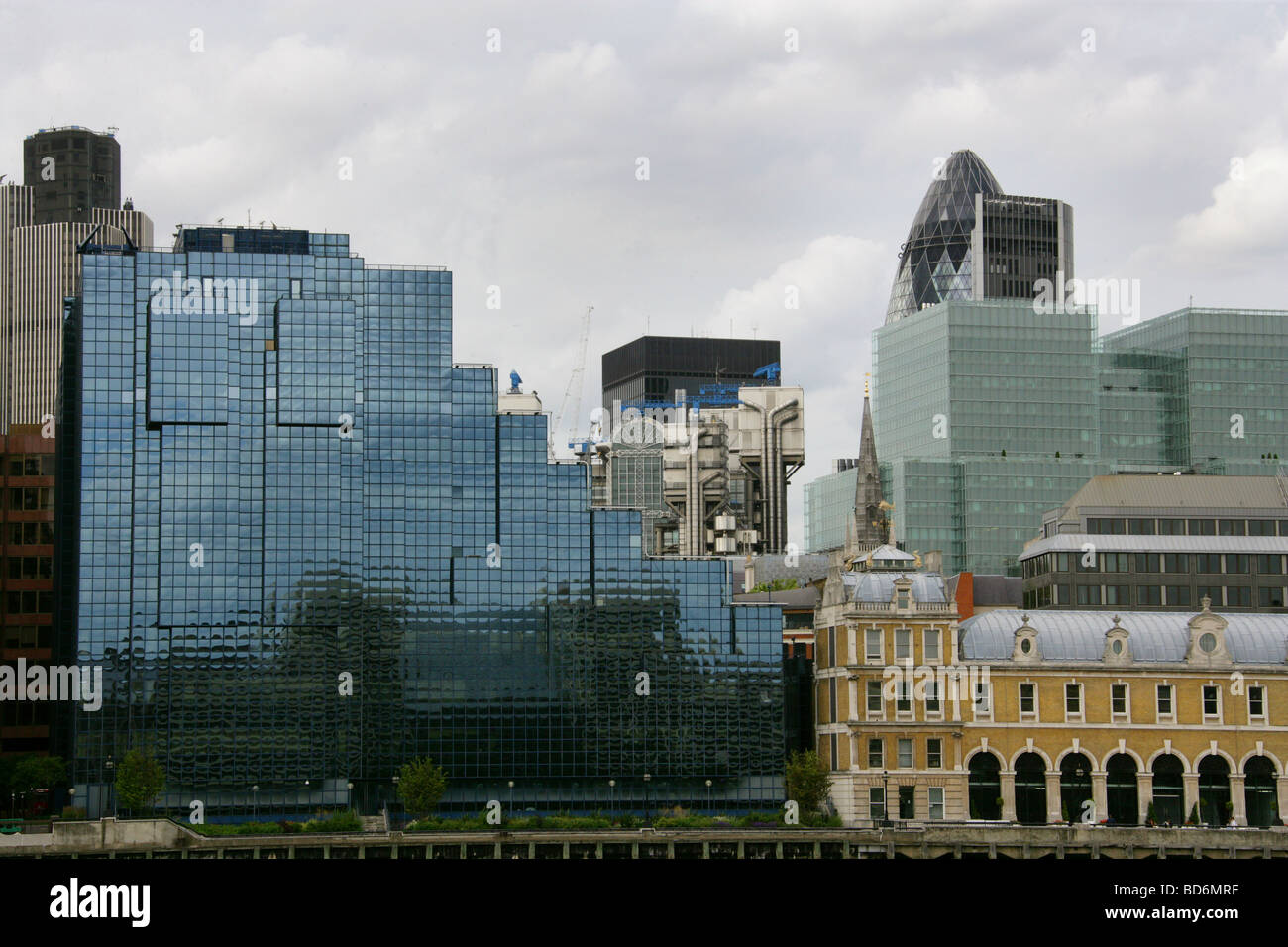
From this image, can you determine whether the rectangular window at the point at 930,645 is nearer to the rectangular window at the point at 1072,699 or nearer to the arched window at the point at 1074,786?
the rectangular window at the point at 1072,699

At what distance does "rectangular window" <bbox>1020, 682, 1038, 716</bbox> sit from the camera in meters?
150

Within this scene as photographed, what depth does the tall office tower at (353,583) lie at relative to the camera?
15825cm

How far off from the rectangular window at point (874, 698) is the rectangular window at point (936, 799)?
6.99 metres

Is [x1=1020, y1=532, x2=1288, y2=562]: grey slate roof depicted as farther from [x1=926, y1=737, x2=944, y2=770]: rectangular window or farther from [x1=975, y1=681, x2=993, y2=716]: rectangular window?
[x1=926, y1=737, x2=944, y2=770]: rectangular window

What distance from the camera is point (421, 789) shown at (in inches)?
6019

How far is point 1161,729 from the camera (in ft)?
489

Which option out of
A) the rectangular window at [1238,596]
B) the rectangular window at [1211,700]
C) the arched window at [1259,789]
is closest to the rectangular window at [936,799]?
the rectangular window at [1211,700]

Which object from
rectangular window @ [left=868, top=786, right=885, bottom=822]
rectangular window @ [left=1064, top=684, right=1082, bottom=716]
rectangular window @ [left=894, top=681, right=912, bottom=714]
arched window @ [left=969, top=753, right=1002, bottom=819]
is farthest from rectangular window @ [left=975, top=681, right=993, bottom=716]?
rectangular window @ [left=868, top=786, right=885, bottom=822]

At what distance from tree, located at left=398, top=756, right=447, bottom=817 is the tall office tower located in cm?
601

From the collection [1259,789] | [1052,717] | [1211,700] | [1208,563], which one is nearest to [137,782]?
[1052,717]

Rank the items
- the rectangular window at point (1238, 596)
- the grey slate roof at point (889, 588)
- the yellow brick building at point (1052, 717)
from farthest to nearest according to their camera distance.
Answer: the rectangular window at point (1238, 596)
the grey slate roof at point (889, 588)
the yellow brick building at point (1052, 717)
